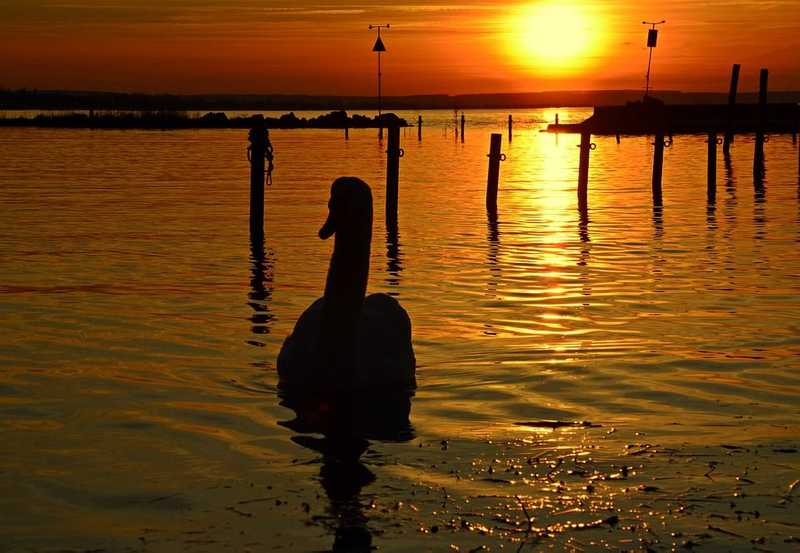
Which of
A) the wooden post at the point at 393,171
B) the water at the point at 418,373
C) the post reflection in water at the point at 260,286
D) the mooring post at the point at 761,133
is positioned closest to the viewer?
the water at the point at 418,373

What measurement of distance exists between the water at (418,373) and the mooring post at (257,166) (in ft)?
1.54

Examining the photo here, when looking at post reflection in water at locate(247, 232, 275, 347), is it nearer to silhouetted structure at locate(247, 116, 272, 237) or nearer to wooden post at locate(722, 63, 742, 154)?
silhouetted structure at locate(247, 116, 272, 237)

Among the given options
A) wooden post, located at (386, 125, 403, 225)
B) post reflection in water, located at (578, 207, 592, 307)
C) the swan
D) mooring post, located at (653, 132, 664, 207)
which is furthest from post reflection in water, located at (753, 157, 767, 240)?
the swan

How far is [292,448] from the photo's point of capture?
359 inches

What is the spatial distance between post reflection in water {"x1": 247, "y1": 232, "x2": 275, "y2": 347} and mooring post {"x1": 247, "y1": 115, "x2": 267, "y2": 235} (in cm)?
30

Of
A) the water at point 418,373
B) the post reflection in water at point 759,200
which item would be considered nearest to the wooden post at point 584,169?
the water at point 418,373

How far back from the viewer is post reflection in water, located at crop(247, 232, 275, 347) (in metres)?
14.7

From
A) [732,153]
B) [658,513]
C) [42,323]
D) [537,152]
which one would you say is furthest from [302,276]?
[537,152]

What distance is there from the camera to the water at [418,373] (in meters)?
7.62

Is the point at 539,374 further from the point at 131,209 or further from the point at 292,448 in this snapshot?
the point at 131,209

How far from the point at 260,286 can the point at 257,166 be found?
5.11 meters

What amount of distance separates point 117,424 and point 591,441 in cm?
368

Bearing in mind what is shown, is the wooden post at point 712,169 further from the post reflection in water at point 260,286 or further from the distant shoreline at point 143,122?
the distant shoreline at point 143,122

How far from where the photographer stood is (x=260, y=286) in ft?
59.3
